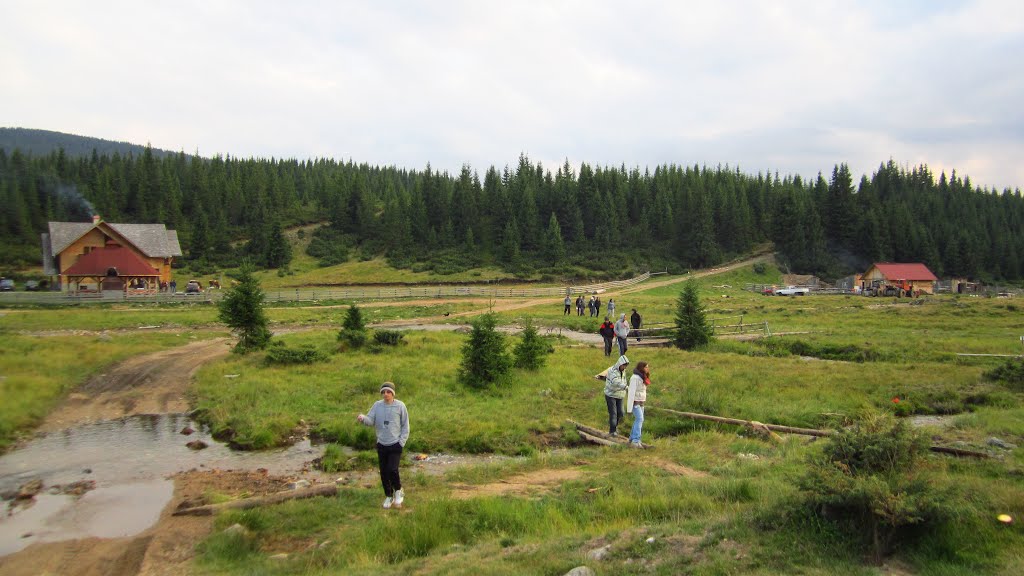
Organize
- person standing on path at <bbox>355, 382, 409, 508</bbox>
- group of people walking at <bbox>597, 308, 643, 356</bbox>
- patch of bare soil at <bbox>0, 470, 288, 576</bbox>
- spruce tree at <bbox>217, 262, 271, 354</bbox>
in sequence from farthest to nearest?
spruce tree at <bbox>217, 262, 271, 354</bbox>, group of people walking at <bbox>597, 308, 643, 356</bbox>, person standing on path at <bbox>355, 382, 409, 508</bbox>, patch of bare soil at <bbox>0, 470, 288, 576</bbox>

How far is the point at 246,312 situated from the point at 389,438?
18.4 metres

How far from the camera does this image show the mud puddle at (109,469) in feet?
31.4

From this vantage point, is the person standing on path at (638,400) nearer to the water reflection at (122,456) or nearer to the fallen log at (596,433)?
the fallen log at (596,433)

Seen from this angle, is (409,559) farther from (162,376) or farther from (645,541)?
(162,376)

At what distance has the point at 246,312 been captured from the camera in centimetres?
2541

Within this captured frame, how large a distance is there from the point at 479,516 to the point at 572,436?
20.2ft

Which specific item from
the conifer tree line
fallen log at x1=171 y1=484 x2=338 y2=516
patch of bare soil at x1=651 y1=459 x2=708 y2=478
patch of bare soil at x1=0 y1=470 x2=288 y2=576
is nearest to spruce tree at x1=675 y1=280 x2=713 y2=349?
patch of bare soil at x1=651 y1=459 x2=708 y2=478

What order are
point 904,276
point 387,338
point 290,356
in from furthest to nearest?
point 904,276
point 387,338
point 290,356

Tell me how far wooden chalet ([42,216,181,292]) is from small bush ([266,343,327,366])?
46938 millimetres

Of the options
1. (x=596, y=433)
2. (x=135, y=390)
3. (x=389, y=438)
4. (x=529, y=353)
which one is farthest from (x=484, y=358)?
(x=135, y=390)

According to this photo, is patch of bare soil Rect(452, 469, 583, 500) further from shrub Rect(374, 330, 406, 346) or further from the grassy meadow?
shrub Rect(374, 330, 406, 346)

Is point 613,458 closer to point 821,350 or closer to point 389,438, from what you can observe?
point 389,438

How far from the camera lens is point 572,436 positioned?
14711 millimetres

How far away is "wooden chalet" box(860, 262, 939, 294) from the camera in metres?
73.5
